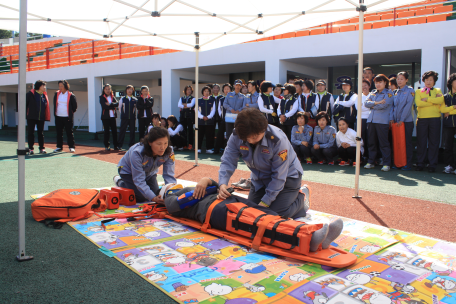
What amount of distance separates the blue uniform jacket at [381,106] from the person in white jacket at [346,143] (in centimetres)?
55

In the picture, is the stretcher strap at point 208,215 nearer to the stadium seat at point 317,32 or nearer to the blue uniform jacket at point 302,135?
the blue uniform jacket at point 302,135

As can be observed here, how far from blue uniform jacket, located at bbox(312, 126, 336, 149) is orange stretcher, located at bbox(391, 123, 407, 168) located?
121 cm

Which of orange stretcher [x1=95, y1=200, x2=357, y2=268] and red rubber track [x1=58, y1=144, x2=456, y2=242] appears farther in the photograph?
red rubber track [x1=58, y1=144, x2=456, y2=242]

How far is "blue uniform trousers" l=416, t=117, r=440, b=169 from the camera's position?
20.4ft

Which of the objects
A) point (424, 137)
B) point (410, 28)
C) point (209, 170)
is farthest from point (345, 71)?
point (209, 170)

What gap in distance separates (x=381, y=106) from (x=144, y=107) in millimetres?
6682

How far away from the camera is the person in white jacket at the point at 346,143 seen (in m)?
7.04

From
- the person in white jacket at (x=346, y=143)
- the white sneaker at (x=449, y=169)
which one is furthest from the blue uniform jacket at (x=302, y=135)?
the white sneaker at (x=449, y=169)

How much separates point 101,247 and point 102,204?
1.16m

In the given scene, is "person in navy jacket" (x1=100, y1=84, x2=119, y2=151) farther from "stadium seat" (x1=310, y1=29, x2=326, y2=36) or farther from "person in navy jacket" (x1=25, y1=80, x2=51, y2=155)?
"stadium seat" (x1=310, y1=29, x2=326, y2=36)

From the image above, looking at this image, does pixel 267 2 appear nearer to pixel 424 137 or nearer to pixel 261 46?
pixel 424 137

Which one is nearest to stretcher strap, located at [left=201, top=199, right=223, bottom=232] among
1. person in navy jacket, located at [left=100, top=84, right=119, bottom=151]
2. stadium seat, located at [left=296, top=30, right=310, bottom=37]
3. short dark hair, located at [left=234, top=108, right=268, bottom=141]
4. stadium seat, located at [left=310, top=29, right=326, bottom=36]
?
short dark hair, located at [left=234, top=108, right=268, bottom=141]

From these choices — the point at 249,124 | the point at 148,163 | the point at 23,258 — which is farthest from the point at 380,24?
the point at 23,258

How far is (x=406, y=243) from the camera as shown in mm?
2758
